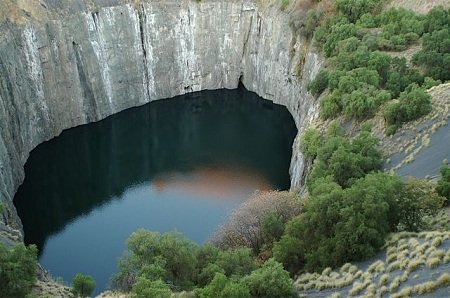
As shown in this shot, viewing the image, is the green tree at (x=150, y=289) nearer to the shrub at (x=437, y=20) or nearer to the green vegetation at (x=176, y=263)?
the green vegetation at (x=176, y=263)

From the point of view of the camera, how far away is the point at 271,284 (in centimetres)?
2238

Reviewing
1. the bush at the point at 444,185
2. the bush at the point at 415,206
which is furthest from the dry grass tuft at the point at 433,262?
the bush at the point at 444,185

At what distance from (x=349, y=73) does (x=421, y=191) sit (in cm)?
1914

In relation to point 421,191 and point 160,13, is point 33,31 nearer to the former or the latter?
point 160,13

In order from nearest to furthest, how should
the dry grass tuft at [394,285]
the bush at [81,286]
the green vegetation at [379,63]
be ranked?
the dry grass tuft at [394,285]
the bush at [81,286]
the green vegetation at [379,63]

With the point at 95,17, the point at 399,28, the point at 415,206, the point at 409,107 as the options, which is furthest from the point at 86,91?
the point at 415,206

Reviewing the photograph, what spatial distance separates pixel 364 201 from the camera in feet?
83.4

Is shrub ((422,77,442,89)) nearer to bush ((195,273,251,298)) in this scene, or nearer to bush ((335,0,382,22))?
bush ((335,0,382,22))

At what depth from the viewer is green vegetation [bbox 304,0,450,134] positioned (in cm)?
4044

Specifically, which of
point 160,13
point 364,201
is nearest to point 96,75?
point 160,13

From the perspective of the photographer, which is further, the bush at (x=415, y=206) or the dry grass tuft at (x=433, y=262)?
the bush at (x=415, y=206)

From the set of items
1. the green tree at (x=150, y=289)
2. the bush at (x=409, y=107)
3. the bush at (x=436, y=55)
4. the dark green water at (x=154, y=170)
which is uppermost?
the bush at (x=436, y=55)

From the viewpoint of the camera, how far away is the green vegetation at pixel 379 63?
40438 mm

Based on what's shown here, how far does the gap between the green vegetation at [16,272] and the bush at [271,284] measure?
8.88 meters
